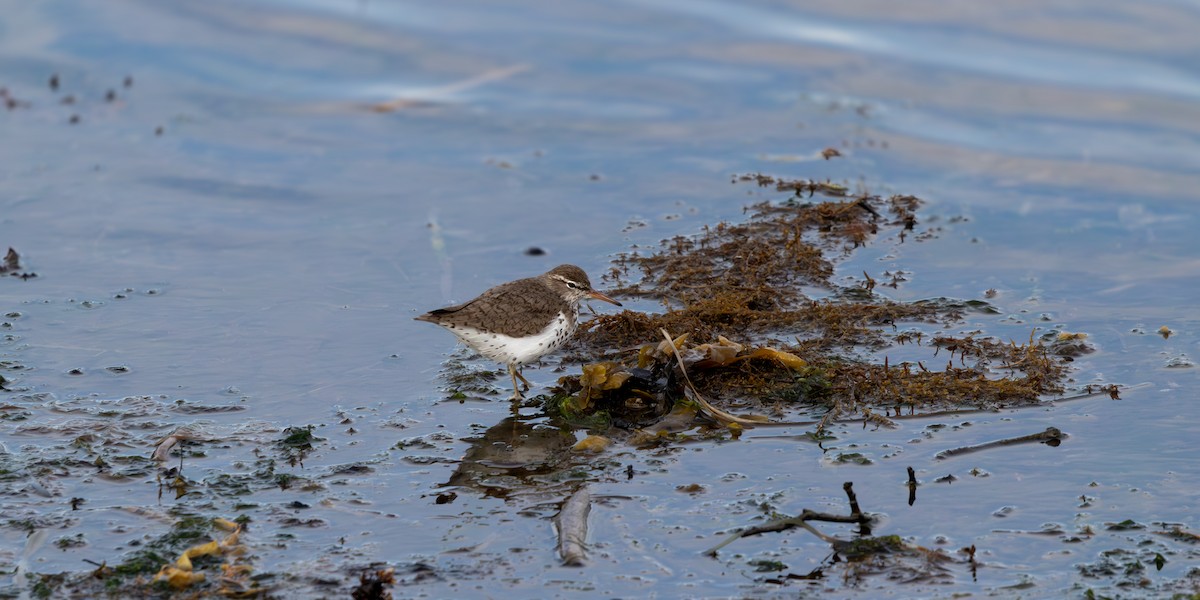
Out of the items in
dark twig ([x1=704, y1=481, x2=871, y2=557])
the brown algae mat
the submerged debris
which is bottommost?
dark twig ([x1=704, y1=481, x2=871, y2=557])

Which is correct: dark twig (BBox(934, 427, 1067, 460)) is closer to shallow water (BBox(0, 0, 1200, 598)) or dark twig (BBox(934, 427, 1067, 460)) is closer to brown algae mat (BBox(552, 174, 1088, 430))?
shallow water (BBox(0, 0, 1200, 598))

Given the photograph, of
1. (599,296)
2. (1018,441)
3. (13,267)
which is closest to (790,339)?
(599,296)

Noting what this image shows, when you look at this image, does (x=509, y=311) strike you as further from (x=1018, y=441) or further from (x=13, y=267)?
(x=13, y=267)

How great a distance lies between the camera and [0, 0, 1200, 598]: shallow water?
21.8ft

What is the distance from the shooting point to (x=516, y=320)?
8.62 m

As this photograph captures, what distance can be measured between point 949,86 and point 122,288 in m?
9.25

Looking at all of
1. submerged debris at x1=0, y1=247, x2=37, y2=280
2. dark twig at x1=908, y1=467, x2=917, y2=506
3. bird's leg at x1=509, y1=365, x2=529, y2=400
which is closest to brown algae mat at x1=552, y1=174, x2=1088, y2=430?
bird's leg at x1=509, y1=365, x2=529, y2=400

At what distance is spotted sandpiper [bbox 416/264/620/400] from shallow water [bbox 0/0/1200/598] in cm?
36

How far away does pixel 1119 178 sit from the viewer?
42.0 feet

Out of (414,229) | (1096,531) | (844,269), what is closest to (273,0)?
(414,229)

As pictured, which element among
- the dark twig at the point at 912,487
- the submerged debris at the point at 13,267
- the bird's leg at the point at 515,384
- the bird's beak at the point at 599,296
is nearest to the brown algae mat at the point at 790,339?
the bird's beak at the point at 599,296

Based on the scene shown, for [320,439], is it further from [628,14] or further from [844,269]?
[628,14]

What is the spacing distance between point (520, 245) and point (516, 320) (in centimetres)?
294

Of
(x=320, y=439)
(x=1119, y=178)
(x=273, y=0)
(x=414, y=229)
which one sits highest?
(x=273, y=0)
